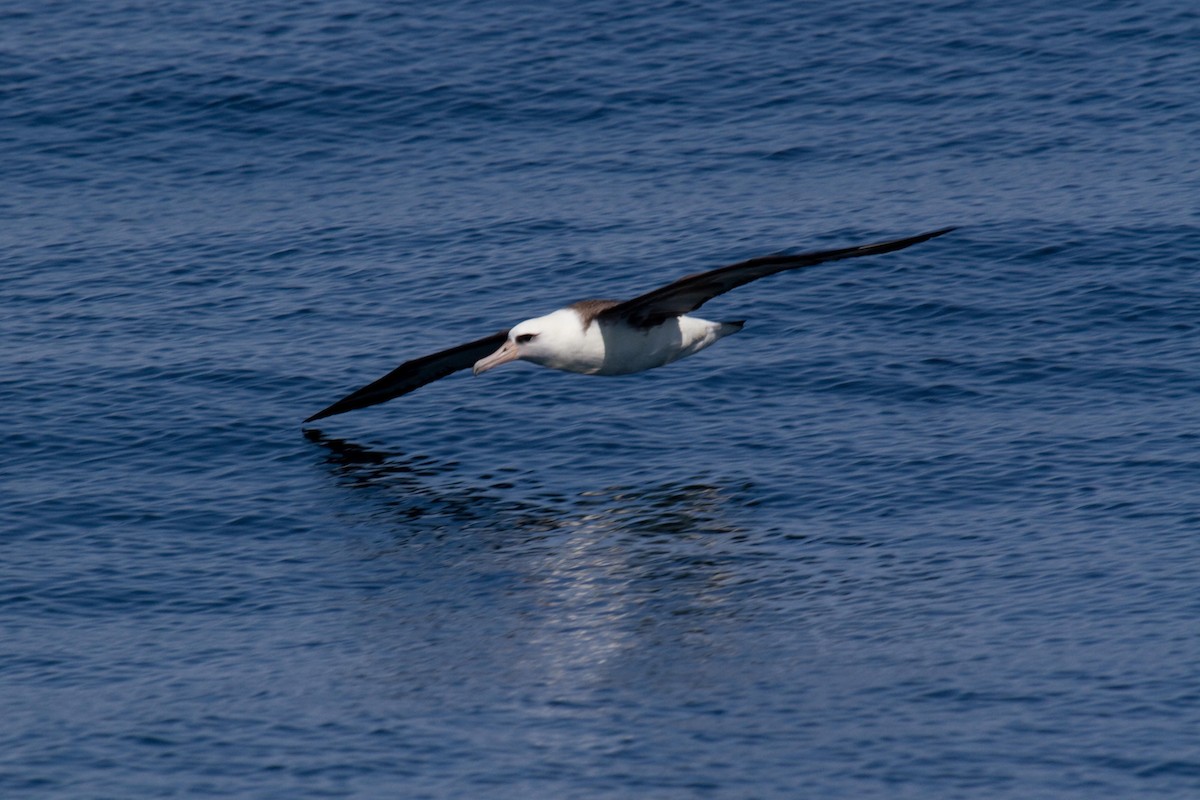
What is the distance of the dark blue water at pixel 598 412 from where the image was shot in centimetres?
2562

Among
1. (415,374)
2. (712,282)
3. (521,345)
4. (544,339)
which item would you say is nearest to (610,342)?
(544,339)

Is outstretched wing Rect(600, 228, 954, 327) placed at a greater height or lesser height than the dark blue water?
greater

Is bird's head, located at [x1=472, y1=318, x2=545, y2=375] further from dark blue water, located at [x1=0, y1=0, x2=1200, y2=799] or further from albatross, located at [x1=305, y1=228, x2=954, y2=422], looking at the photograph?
dark blue water, located at [x1=0, y1=0, x2=1200, y2=799]

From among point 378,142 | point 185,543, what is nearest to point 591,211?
point 378,142

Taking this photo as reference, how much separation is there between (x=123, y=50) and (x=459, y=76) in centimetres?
1273

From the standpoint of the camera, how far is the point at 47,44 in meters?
64.9

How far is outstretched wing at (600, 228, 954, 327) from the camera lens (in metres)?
A: 26.8

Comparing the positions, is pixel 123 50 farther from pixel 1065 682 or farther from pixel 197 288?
pixel 1065 682

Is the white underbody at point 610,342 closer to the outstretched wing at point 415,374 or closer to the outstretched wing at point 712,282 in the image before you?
the outstretched wing at point 712,282

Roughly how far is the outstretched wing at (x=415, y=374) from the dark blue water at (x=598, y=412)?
0.83 metres

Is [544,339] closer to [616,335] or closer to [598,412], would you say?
[616,335]

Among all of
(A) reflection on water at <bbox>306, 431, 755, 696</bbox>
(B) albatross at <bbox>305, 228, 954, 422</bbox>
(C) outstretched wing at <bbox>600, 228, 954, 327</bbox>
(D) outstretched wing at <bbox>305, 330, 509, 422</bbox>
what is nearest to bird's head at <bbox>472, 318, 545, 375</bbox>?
(B) albatross at <bbox>305, 228, 954, 422</bbox>

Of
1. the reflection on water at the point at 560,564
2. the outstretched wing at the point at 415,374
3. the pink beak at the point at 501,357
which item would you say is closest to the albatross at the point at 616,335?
the pink beak at the point at 501,357

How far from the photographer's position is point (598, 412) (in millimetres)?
38719
